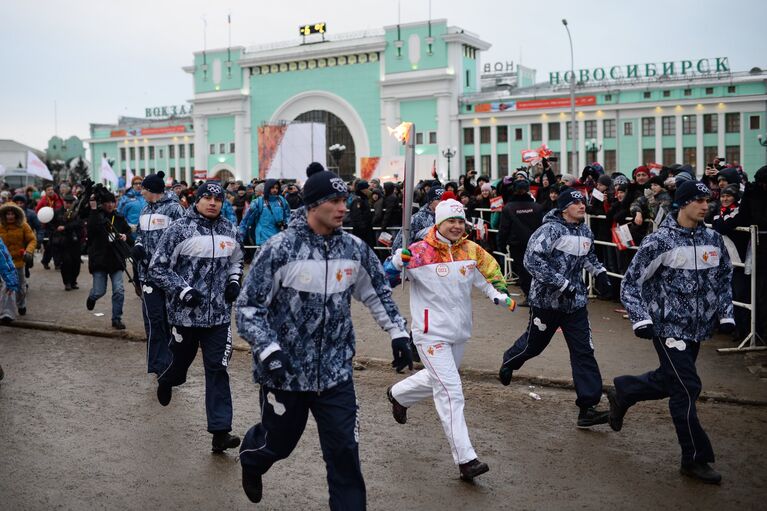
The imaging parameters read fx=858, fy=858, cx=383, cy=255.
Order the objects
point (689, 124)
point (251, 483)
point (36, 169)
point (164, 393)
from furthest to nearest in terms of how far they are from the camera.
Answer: point (689, 124), point (36, 169), point (164, 393), point (251, 483)

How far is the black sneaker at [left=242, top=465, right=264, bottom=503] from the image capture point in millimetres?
5074

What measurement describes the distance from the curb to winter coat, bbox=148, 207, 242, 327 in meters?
3.04

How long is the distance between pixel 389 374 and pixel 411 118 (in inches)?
2752

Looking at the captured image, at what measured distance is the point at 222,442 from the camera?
661cm

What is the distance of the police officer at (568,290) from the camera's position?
7.19 m

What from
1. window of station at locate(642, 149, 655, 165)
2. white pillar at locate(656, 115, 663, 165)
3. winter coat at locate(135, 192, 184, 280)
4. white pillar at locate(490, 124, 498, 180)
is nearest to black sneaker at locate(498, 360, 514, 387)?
winter coat at locate(135, 192, 184, 280)

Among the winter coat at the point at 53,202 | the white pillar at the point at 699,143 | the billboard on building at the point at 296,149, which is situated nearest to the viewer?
the winter coat at the point at 53,202

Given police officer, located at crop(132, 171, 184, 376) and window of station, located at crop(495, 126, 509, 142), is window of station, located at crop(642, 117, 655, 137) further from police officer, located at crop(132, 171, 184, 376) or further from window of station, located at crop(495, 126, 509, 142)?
police officer, located at crop(132, 171, 184, 376)

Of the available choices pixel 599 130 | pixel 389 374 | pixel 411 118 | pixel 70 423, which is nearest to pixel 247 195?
pixel 389 374

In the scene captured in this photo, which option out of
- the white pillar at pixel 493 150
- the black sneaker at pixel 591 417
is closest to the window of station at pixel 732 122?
the white pillar at pixel 493 150

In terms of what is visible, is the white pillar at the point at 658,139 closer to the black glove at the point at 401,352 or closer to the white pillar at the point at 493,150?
the white pillar at the point at 493,150

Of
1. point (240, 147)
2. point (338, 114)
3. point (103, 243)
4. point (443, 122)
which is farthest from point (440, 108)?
point (103, 243)

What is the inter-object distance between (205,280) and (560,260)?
3.05 meters

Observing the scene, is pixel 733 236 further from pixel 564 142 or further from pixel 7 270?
pixel 564 142
